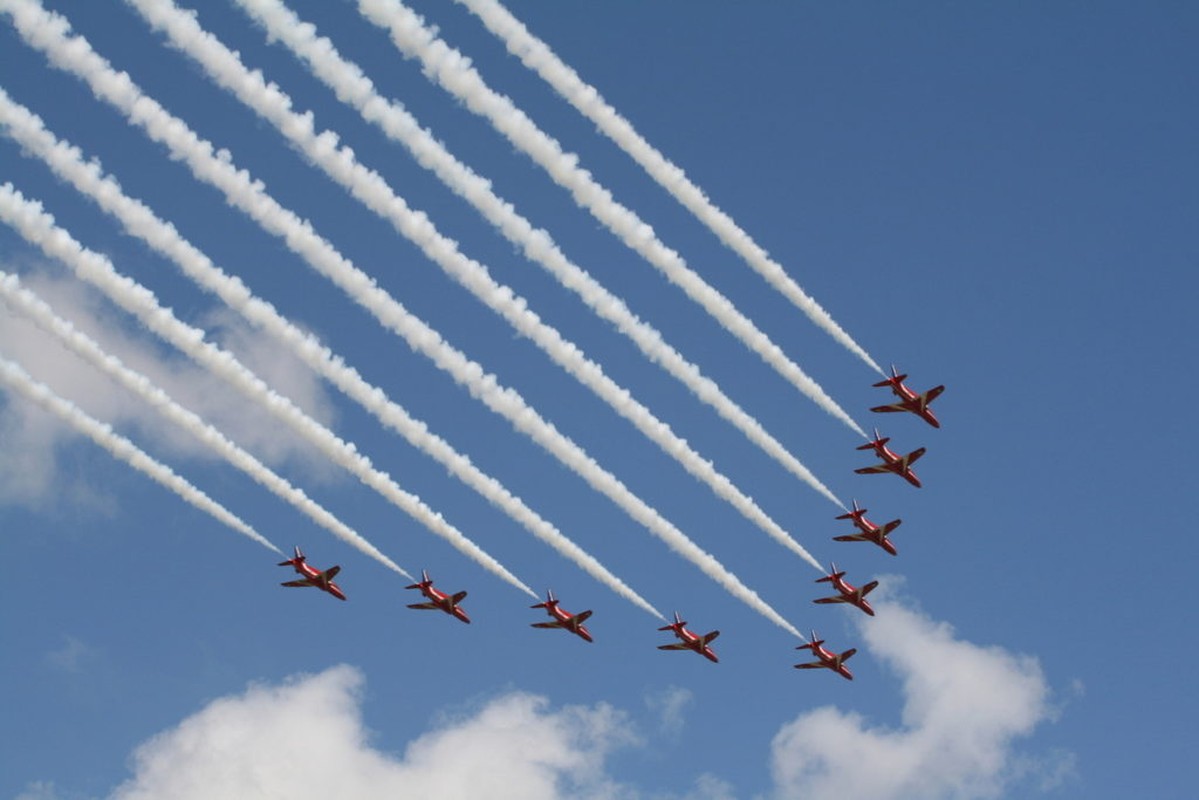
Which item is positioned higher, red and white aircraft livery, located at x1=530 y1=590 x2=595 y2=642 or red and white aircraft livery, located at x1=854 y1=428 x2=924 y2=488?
red and white aircraft livery, located at x1=854 y1=428 x2=924 y2=488

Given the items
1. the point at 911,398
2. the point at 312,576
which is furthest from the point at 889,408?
the point at 312,576

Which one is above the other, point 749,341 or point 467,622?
point 749,341

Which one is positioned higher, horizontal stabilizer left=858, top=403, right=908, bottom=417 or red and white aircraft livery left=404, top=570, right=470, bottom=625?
horizontal stabilizer left=858, top=403, right=908, bottom=417

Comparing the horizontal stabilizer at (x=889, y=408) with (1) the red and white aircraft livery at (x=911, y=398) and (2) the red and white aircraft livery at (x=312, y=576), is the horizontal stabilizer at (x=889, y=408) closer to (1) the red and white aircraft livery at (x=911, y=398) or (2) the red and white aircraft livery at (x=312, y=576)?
(1) the red and white aircraft livery at (x=911, y=398)

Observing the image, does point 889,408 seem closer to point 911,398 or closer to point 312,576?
point 911,398

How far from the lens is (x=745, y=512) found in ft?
205

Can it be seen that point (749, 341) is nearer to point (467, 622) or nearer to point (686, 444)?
point (686, 444)

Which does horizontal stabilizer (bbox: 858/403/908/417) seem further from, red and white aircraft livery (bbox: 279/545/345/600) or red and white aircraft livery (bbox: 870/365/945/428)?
red and white aircraft livery (bbox: 279/545/345/600)

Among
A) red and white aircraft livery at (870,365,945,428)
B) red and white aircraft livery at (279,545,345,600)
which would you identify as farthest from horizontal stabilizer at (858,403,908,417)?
red and white aircraft livery at (279,545,345,600)

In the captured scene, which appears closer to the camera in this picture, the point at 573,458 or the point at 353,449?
the point at 353,449

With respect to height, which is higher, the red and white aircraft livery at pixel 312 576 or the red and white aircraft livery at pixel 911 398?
the red and white aircraft livery at pixel 911 398

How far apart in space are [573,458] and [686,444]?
5.57 metres

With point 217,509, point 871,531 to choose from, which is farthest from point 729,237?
point 871,531

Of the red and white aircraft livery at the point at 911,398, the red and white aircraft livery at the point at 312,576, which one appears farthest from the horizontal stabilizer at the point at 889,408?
the red and white aircraft livery at the point at 312,576
